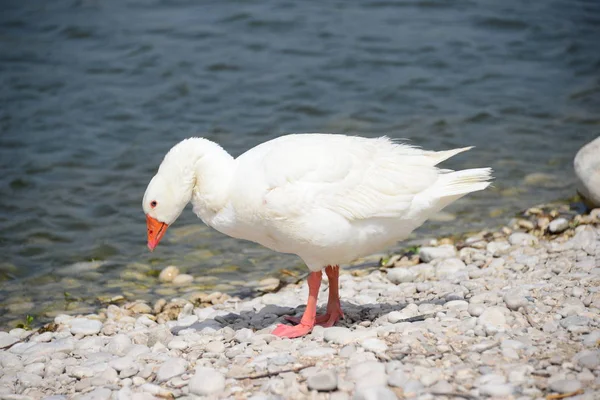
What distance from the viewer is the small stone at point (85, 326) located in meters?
7.24

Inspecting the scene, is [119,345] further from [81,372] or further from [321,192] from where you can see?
[321,192]

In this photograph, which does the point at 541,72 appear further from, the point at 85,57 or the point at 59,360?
the point at 59,360

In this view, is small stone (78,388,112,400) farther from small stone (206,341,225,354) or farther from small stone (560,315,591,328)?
small stone (560,315,591,328)

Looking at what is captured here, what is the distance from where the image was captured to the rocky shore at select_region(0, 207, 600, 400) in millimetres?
4934

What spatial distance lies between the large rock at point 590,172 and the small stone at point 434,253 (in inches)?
71.2

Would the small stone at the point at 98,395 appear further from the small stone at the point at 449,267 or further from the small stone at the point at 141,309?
the small stone at the point at 449,267

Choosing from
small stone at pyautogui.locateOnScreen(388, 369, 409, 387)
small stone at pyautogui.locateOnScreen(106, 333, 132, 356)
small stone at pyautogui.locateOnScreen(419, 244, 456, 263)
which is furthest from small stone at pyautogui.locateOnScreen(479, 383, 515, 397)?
small stone at pyautogui.locateOnScreen(419, 244, 456, 263)

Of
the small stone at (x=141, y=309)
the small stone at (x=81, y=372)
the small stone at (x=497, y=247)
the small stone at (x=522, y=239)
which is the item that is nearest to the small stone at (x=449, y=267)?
the small stone at (x=497, y=247)

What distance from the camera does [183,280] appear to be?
29.2 ft

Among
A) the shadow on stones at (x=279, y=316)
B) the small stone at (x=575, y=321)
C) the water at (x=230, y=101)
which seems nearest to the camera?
the small stone at (x=575, y=321)

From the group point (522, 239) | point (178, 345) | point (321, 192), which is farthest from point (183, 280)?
point (522, 239)

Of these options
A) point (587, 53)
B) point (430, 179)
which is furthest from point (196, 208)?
point (587, 53)

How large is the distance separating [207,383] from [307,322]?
135cm

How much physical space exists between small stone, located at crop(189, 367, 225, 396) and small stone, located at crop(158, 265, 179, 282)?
12.2ft
